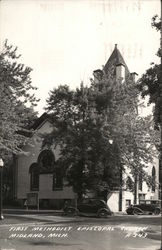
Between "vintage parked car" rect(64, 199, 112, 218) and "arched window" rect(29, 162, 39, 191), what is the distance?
15950 millimetres

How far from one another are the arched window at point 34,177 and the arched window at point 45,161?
28.3 inches

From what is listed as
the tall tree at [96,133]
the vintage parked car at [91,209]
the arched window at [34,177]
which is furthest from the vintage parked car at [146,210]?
the arched window at [34,177]

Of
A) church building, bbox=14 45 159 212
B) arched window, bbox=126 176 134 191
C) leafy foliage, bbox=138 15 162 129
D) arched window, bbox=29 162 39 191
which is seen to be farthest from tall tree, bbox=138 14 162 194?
arched window, bbox=29 162 39 191

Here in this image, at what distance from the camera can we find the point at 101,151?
33875mm

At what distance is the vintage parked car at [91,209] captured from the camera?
100 ft

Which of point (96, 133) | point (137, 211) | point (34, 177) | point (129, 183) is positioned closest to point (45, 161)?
point (34, 177)

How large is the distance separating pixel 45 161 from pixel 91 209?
53.6 ft

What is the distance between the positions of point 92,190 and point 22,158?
15.2 metres

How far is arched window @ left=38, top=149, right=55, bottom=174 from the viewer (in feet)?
150

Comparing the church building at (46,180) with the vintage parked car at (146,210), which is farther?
the church building at (46,180)

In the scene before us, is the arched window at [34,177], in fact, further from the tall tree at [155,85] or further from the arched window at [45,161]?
the tall tree at [155,85]

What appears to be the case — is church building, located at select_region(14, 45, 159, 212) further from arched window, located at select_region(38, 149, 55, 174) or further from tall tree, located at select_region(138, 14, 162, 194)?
tall tree, located at select_region(138, 14, 162, 194)

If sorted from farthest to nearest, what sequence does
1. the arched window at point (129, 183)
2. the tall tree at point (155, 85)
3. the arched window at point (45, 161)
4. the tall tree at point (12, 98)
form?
1. the arched window at point (45, 161)
2. the arched window at point (129, 183)
3. the tall tree at point (12, 98)
4. the tall tree at point (155, 85)

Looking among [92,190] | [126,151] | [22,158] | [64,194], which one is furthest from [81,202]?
[22,158]
